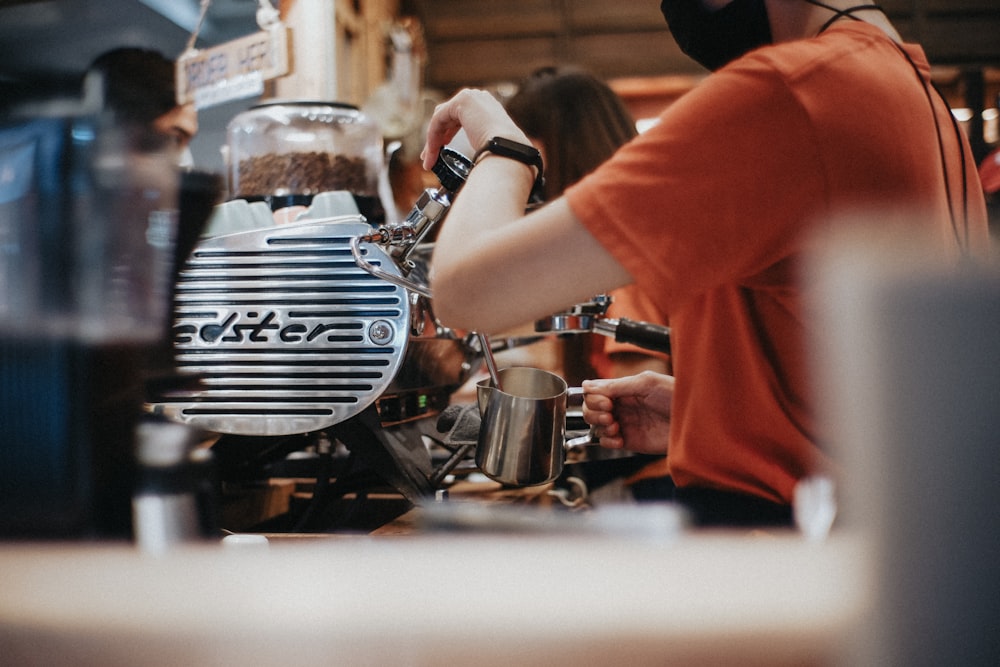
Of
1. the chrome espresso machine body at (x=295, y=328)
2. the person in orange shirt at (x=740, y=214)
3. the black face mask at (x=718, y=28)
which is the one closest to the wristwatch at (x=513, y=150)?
the person in orange shirt at (x=740, y=214)

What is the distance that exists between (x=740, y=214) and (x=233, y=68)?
1368 mm

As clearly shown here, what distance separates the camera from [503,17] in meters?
3.96

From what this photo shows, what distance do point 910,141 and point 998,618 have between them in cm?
50

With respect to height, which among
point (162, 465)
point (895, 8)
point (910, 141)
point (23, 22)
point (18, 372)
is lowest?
point (162, 465)

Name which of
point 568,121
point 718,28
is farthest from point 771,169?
point 568,121

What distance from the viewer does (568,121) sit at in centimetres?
173

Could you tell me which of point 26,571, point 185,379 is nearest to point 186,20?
point 185,379

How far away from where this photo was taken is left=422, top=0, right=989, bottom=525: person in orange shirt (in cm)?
64

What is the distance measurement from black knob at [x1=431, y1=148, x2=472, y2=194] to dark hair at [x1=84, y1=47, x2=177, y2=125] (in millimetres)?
1189

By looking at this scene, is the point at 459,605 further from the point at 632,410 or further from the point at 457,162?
the point at 632,410

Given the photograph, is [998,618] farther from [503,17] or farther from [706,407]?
[503,17]

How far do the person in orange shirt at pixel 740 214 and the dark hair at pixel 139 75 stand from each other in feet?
4.32

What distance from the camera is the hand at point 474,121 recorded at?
32.1 inches

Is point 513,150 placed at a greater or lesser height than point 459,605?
greater
